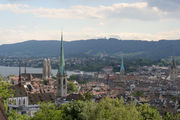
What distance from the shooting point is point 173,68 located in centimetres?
11850

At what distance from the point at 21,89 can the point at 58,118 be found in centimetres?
1719

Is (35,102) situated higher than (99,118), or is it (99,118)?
(99,118)

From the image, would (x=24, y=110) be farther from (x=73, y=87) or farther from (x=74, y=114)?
(x=73, y=87)

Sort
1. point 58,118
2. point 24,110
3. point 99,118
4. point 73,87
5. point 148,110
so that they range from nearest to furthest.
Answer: point 99,118
point 58,118
point 148,110
point 24,110
point 73,87

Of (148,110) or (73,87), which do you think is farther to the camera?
(73,87)

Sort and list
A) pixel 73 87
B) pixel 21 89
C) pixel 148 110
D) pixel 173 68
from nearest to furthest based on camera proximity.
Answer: pixel 148 110 < pixel 21 89 < pixel 73 87 < pixel 173 68

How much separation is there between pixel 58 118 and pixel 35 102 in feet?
57.5

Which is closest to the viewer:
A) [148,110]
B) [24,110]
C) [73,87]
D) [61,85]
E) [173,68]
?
[148,110]

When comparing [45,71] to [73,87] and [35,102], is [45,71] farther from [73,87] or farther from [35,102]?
[35,102]

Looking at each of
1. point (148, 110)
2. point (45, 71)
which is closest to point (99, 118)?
point (148, 110)

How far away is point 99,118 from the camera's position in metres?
19.5

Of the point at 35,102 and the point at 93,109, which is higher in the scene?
the point at 93,109

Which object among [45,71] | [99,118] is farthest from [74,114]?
[45,71]

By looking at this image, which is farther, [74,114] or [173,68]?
[173,68]
